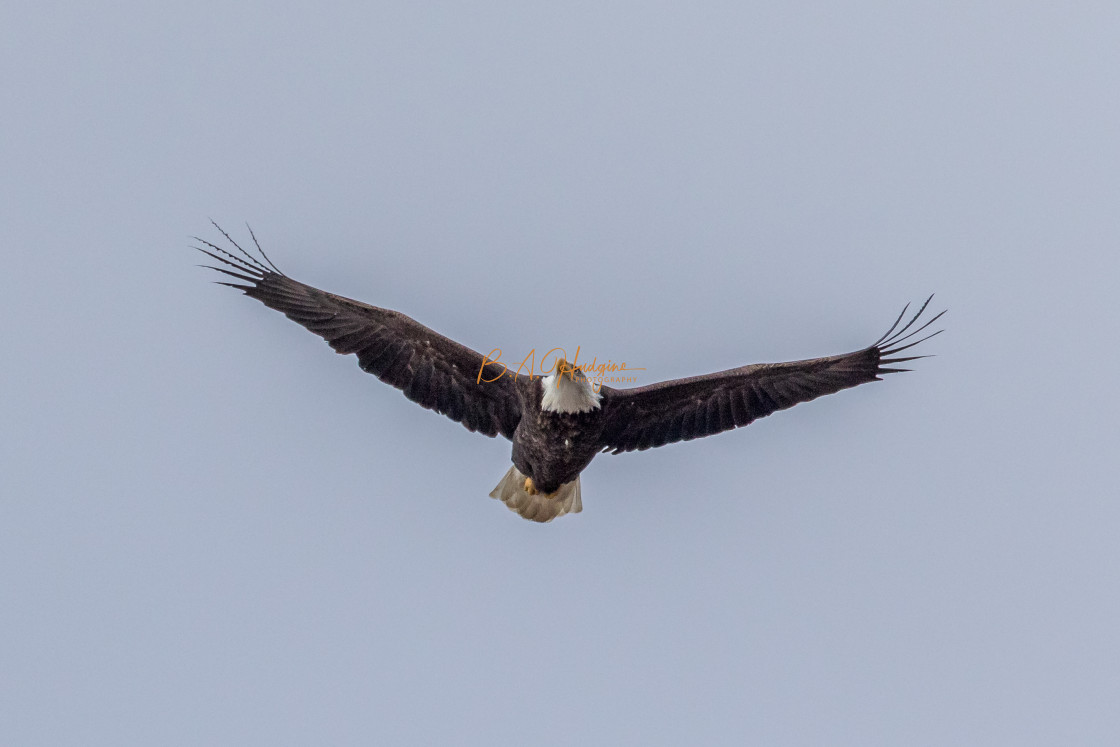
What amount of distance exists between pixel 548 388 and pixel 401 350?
A: 3.68 feet

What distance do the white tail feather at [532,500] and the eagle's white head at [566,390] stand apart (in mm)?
1284

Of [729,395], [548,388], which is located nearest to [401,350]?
[548,388]

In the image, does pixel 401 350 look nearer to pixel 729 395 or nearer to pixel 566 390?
pixel 566 390

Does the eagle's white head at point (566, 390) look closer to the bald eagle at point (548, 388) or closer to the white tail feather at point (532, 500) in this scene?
the bald eagle at point (548, 388)

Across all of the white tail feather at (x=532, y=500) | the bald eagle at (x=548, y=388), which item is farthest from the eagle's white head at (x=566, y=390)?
the white tail feather at (x=532, y=500)

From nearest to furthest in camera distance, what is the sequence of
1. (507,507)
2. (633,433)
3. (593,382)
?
(593,382) < (633,433) < (507,507)

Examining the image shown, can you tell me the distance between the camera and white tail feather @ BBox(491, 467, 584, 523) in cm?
892

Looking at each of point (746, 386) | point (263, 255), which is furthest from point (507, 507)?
point (263, 255)

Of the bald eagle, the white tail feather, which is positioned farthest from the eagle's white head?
the white tail feather

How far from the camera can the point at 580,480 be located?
29.9 ft

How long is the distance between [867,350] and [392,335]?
133 inches

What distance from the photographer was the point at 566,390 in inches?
303

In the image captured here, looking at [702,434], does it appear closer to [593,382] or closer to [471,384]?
[593,382]

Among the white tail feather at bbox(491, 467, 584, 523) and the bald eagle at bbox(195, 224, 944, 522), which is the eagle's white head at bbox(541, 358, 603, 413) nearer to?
the bald eagle at bbox(195, 224, 944, 522)
